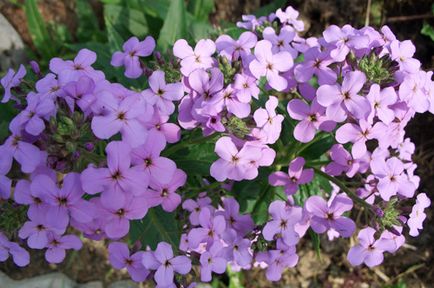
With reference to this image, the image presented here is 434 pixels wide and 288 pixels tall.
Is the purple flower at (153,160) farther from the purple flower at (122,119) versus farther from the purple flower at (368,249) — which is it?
the purple flower at (368,249)

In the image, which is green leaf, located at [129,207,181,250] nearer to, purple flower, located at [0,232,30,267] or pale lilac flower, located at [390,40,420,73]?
purple flower, located at [0,232,30,267]

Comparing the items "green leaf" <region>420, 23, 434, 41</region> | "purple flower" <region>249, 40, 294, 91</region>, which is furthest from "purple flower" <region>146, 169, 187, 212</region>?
"green leaf" <region>420, 23, 434, 41</region>

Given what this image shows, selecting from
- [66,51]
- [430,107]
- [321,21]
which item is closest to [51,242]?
[430,107]

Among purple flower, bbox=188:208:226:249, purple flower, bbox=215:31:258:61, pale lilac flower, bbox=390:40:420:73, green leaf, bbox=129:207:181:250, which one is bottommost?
green leaf, bbox=129:207:181:250

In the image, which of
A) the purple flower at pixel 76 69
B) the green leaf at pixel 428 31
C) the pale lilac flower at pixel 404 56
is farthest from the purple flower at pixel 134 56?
the green leaf at pixel 428 31

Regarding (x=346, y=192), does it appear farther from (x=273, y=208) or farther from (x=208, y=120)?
(x=208, y=120)
